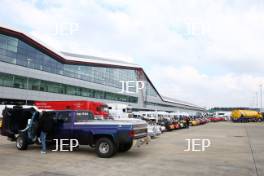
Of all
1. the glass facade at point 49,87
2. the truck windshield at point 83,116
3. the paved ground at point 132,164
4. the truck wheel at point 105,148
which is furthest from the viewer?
the glass facade at point 49,87

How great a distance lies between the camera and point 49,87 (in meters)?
63.1

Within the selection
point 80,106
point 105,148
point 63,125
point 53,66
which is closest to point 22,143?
point 63,125

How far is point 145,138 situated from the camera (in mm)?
13961

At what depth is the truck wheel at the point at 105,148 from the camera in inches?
491

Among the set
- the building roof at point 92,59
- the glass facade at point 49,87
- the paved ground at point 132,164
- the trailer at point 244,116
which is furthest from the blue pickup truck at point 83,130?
the trailer at point 244,116

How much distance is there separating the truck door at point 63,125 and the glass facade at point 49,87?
41.0m

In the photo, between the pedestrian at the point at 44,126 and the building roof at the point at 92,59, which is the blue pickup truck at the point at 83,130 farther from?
the building roof at the point at 92,59

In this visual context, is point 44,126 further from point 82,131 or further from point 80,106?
point 80,106

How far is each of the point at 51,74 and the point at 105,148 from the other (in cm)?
5420

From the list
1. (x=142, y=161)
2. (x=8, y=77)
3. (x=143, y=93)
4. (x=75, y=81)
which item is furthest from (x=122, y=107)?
(x=143, y=93)

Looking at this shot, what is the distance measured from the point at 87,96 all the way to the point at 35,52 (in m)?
19.4

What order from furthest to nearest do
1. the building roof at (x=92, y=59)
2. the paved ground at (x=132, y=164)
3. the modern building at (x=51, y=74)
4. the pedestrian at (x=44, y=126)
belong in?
1. the building roof at (x=92, y=59)
2. the modern building at (x=51, y=74)
3. the pedestrian at (x=44, y=126)
4. the paved ground at (x=132, y=164)

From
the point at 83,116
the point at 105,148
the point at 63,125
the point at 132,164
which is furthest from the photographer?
the point at 83,116

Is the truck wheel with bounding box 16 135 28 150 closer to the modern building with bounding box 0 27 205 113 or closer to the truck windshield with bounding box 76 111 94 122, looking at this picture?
the truck windshield with bounding box 76 111 94 122
